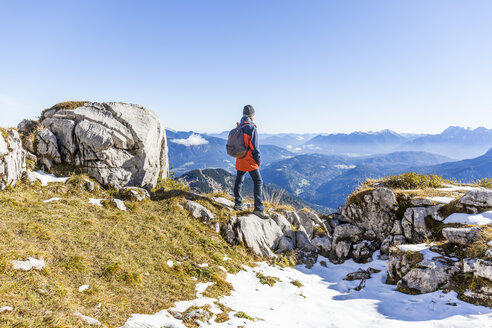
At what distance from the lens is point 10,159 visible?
9914mm

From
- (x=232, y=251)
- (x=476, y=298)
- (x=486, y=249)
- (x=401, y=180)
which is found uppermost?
(x=401, y=180)

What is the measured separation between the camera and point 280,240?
13328 millimetres

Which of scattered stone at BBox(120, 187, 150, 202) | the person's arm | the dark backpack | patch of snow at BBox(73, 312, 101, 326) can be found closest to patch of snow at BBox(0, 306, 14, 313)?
patch of snow at BBox(73, 312, 101, 326)

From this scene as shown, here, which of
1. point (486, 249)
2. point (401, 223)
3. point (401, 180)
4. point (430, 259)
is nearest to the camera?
point (486, 249)

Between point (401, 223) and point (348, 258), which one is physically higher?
point (401, 223)

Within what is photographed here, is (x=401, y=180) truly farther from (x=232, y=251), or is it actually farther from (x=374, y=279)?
(x=232, y=251)

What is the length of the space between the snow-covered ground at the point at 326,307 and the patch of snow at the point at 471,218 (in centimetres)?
457

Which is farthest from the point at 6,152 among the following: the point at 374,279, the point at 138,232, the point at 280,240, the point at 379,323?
the point at 374,279

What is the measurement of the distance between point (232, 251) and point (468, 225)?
10378 mm

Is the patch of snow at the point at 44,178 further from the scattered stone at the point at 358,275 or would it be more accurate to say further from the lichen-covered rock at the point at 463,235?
Answer: the lichen-covered rock at the point at 463,235

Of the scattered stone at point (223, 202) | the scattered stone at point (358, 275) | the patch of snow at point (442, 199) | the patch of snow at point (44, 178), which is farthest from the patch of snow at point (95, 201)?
the patch of snow at point (442, 199)

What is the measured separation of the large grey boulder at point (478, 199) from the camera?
1151 cm

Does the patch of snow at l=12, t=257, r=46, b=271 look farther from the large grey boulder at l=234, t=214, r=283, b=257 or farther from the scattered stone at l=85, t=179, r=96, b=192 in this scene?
the large grey boulder at l=234, t=214, r=283, b=257

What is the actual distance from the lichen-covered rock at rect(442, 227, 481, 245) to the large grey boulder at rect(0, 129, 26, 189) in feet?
58.5
